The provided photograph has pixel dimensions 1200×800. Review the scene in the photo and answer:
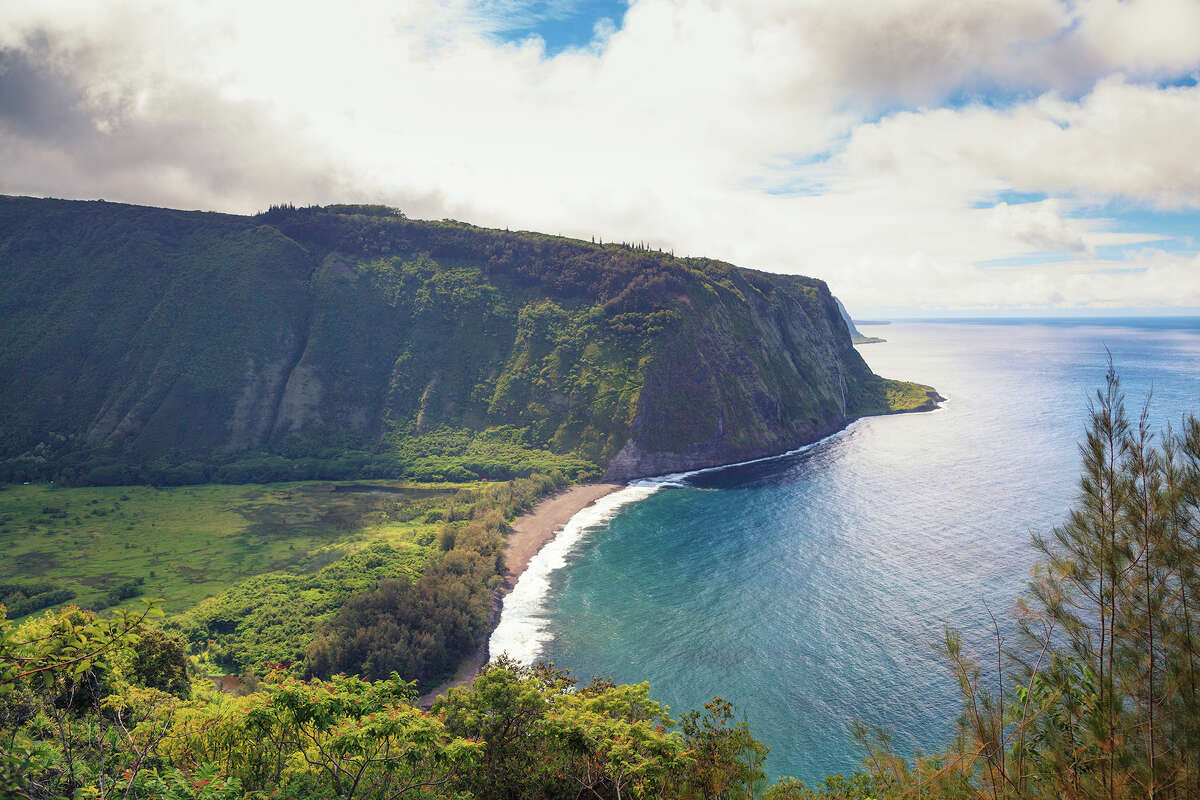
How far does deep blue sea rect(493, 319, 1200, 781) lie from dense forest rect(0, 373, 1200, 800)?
13.2 meters

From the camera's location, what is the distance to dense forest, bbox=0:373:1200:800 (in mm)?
13891

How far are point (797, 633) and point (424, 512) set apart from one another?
A: 65.0 m

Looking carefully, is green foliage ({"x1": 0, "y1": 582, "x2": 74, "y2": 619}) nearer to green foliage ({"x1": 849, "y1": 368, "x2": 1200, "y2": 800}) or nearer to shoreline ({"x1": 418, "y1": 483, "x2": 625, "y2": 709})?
shoreline ({"x1": 418, "y1": 483, "x2": 625, "y2": 709})

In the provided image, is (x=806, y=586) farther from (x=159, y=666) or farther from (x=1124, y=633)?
(x=159, y=666)

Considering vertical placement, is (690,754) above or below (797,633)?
above

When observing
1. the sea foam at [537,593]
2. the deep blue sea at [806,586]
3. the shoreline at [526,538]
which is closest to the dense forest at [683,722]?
the deep blue sea at [806,586]

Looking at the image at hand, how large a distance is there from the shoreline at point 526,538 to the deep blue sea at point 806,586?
231 cm

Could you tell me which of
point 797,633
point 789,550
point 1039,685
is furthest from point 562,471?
point 1039,685

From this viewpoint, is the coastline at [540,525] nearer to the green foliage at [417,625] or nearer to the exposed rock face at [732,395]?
the green foliage at [417,625]

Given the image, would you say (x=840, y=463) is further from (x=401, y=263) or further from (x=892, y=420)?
(x=401, y=263)

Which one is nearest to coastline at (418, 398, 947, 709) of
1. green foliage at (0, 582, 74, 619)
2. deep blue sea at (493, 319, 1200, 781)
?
deep blue sea at (493, 319, 1200, 781)

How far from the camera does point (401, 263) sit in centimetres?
18500

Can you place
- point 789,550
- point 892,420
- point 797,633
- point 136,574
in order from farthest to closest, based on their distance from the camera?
point 892,420
point 789,550
point 136,574
point 797,633

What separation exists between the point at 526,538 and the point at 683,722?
65.2 m
